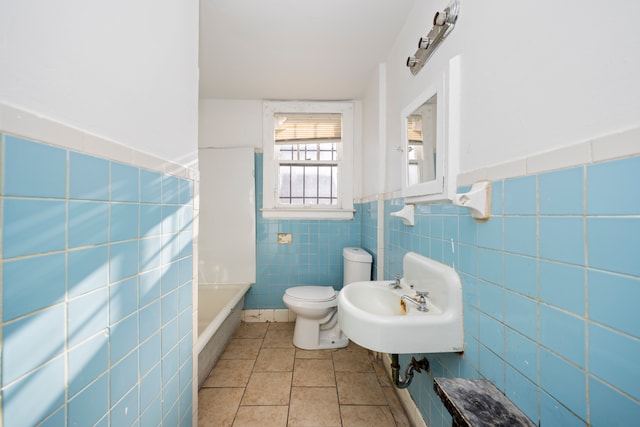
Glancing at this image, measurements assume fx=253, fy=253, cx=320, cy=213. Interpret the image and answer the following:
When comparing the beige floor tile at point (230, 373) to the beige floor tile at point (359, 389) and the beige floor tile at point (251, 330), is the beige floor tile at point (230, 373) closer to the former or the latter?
the beige floor tile at point (251, 330)

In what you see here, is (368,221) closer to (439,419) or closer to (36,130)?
(439,419)

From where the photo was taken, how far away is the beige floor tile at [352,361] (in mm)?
1871

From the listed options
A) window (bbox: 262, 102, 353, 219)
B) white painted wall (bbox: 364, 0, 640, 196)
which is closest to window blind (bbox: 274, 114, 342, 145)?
window (bbox: 262, 102, 353, 219)

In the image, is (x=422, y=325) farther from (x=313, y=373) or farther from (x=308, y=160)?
(x=308, y=160)

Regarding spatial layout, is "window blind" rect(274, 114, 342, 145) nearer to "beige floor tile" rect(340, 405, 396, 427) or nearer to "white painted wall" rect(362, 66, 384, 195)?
"white painted wall" rect(362, 66, 384, 195)

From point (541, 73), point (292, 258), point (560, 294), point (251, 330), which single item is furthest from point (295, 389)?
point (541, 73)

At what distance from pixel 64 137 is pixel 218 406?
1.60 meters

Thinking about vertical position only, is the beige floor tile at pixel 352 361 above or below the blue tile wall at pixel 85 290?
below

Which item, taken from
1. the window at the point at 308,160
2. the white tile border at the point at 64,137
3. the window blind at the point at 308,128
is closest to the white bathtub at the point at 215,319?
the window at the point at 308,160

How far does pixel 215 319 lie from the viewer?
179cm

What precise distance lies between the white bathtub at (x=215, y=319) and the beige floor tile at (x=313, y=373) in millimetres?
612

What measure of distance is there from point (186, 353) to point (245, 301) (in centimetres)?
154

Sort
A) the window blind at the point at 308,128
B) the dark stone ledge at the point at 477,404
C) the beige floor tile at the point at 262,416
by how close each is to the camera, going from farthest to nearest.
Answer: the window blind at the point at 308,128 → the beige floor tile at the point at 262,416 → the dark stone ledge at the point at 477,404

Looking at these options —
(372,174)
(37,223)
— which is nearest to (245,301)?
(372,174)
